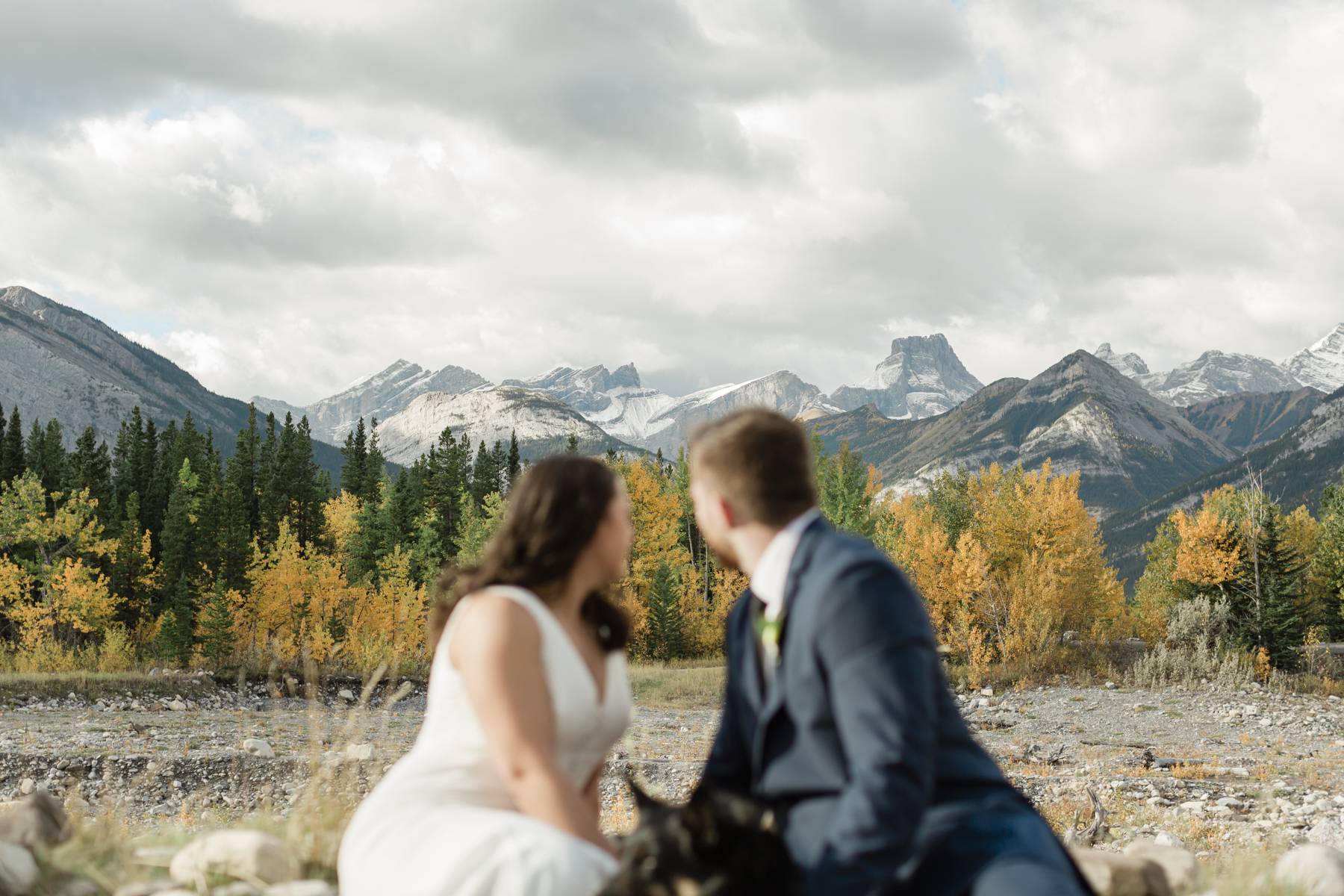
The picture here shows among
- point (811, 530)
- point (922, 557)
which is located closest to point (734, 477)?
point (811, 530)

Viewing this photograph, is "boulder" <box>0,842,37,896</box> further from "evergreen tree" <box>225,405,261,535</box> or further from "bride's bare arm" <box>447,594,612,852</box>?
"evergreen tree" <box>225,405,261,535</box>

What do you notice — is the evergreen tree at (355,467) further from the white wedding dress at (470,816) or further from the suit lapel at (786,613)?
the suit lapel at (786,613)

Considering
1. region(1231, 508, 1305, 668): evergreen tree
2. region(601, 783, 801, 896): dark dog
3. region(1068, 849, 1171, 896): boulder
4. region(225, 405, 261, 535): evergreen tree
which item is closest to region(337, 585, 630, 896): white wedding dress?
region(601, 783, 801, 896): dark dog

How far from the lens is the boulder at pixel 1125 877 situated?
377cm

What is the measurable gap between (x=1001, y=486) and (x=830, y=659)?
118 feet

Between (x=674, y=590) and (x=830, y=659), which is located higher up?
(x=830, y=659)

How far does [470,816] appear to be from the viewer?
2.43 m

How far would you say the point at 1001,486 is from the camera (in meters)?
35.4

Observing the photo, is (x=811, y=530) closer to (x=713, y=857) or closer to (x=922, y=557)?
(x=713, y=857)

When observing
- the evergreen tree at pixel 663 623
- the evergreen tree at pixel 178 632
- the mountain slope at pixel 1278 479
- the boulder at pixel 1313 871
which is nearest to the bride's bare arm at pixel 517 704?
the boulder at pixel 1313 871

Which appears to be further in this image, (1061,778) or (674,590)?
(674,590)

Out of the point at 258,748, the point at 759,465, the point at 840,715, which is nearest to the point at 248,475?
the point at 258,748

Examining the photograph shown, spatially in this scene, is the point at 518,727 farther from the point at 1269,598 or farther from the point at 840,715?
the point at 1269,598

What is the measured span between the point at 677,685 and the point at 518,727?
2720 cm
